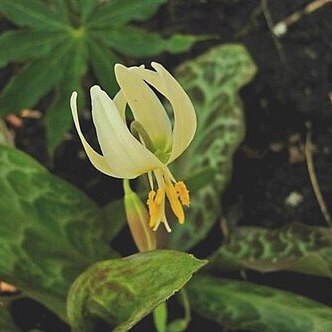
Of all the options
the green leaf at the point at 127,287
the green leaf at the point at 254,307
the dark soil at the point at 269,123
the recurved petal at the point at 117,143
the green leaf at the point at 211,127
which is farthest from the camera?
the dark soil at the point at 269,123

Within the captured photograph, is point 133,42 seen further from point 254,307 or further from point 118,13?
point 254,307

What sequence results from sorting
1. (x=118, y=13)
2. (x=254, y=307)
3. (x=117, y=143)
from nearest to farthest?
(x=117, y=143) → (x=254, y=307) → (x=118, y=13)

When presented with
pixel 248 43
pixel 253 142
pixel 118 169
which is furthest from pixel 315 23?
pixel 118 169

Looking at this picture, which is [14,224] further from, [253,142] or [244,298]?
[253,142]

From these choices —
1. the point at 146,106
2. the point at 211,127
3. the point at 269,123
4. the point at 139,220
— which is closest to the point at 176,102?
the point at 146,106

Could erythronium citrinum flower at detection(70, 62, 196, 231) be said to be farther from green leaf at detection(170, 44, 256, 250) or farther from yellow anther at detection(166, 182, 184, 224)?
green leaf at detection(170, 44, 256, 250)

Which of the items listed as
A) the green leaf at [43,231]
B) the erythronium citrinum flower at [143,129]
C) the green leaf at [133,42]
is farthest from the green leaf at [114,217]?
the erythronium citrinum flower at [143,129]

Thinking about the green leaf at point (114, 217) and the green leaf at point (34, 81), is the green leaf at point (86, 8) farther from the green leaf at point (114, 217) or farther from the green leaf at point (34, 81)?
the green leaf at point (114, 217)
